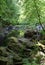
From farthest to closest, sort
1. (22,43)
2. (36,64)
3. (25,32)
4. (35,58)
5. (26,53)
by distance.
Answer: (25,32)
(22,43)
(26,53)
(35,58)
(36,64)

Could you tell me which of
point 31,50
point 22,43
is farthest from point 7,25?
point 31,50

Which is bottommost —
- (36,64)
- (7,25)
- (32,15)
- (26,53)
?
(36,64)

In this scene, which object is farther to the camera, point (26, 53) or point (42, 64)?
point (26, 53)

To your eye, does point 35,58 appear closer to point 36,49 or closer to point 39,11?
point 36,49

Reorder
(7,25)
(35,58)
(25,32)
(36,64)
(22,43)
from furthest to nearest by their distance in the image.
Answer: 1. (7,25)
2. (25,32)
3. (22,43)
4. (35,58)
5. (36,64)

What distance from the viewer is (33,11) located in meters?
9.62

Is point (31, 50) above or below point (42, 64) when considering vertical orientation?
above

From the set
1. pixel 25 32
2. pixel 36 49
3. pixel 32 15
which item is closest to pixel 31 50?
pixel 36 49

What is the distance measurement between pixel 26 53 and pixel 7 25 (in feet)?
38.2

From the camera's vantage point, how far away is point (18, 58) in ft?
31.7

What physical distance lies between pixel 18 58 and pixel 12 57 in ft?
1.06

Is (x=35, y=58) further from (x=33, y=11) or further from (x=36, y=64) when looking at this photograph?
(x=33, y=11)

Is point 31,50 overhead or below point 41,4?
below

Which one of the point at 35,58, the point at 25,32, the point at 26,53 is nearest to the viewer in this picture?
the point at 35,58
